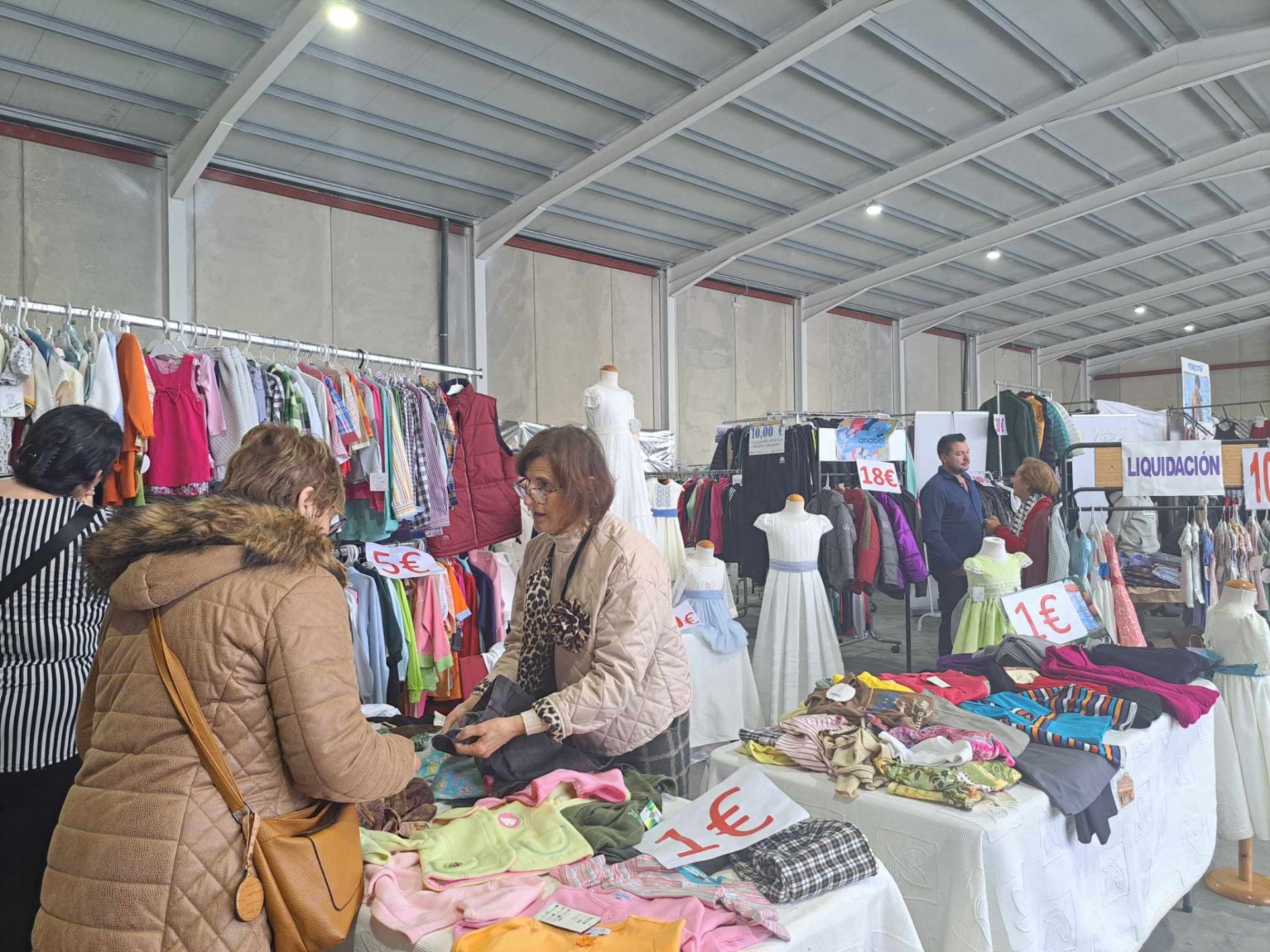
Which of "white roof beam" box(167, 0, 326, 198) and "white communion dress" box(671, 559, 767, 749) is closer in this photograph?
"white communion dress" box(671, 559, 767, 749)

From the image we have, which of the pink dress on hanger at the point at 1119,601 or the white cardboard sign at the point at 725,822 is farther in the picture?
the pink dress on hanger at the point at 1119,601

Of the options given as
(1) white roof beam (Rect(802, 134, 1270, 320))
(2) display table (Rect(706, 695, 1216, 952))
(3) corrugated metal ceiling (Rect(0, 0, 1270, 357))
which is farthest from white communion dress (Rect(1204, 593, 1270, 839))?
(1) white roof beam (Rect(802, 134, 1270, 320))


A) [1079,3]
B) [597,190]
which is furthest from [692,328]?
[1079,3]

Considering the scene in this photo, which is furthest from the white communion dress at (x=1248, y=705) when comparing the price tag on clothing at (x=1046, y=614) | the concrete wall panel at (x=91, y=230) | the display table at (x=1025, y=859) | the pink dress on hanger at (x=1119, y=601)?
the concrete wall panel at (x=91, y=230)

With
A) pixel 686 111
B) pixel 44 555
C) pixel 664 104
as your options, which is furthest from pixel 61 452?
pixel 664 104

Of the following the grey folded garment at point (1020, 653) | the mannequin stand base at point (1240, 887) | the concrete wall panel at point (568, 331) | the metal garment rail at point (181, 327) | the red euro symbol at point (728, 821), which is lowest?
the mannequin stand base at point (1240, 887)

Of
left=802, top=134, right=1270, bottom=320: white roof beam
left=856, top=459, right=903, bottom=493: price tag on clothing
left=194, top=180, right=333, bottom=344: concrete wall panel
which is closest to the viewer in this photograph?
left=856, top=459, right=903, bottom=493: price tag on clothing

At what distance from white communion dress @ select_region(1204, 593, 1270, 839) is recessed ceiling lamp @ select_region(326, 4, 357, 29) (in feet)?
16.1

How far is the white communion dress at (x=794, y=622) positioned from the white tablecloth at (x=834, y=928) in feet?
10.9

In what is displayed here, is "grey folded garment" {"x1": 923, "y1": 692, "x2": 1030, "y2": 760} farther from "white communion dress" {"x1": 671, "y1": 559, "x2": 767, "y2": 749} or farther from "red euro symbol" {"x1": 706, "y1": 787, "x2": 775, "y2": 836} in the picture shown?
"white communion dress" {"x1": 671, "y1": 559, "x2": 767, "y2": 749}

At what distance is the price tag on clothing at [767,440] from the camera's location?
598 cm

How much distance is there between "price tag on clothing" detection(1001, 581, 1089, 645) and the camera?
3.10m

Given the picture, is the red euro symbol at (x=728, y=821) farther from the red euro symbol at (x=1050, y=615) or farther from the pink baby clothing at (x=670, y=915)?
the red euro symbol at (x=1050, y=615)

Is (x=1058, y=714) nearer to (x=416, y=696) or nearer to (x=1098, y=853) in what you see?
(x=1098, y=853)
